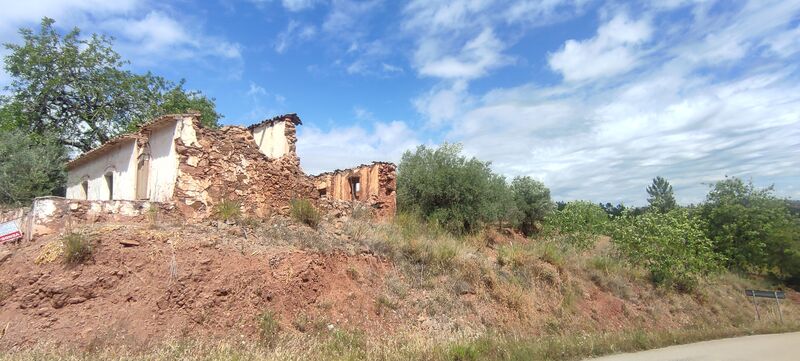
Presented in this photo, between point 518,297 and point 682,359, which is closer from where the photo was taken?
point 682,359

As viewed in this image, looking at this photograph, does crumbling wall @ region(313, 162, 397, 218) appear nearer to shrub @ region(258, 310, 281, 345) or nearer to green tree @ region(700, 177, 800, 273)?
shrub @ region(258, 310, 281, 345)

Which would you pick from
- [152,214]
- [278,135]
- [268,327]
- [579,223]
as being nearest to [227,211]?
[152,214]

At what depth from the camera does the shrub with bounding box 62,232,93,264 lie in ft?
30.1

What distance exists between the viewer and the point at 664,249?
18.9 m

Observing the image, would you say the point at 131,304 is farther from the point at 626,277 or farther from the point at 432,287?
the point at 626,277

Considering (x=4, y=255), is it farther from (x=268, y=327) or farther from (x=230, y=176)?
(x=268, y=327)

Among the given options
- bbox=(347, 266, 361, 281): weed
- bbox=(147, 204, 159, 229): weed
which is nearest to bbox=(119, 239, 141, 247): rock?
bbox=(147, 204, 159, 229): weed

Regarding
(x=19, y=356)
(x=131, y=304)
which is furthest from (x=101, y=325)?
(x=19, y=356)

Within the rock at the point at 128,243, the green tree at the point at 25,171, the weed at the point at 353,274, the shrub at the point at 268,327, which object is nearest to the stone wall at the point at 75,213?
the rock at the point at 128,243

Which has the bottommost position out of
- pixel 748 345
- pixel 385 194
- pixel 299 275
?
pixel 748 345

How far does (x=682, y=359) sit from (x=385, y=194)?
461 inches

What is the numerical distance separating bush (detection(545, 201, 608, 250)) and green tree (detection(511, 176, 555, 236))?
2428mm

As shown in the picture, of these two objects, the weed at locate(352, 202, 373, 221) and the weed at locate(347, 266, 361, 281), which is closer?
the weed at locate(347, 266, 361, 281)

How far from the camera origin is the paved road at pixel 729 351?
8.89m
